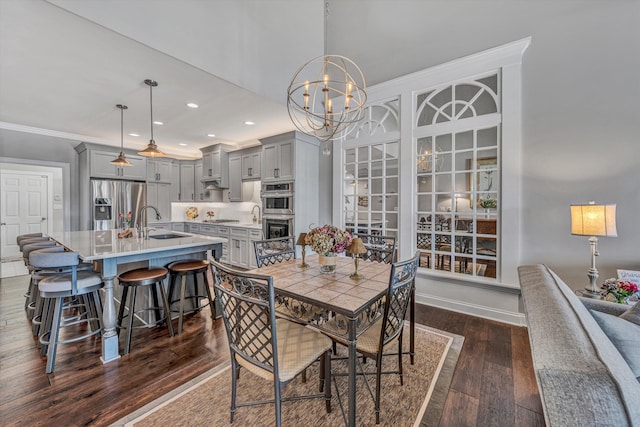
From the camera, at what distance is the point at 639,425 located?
0.66m

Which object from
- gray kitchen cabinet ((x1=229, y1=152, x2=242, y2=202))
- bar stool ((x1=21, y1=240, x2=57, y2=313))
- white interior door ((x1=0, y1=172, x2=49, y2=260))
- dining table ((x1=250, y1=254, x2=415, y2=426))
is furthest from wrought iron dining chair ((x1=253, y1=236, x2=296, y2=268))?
white interior door ((x1=0, y1=172, x2=49, y2=260))

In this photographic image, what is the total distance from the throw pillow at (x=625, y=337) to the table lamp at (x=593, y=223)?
997mm

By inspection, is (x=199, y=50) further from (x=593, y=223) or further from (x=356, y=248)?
(x=593, y=223)

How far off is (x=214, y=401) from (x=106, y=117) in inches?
183

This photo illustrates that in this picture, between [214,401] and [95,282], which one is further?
[95,282]

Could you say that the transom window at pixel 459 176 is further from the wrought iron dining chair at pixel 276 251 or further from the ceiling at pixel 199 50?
the wrought iron dining chair at pixel 276 251

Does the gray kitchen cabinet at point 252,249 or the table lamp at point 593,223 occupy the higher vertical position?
the table lamp at point 593,223

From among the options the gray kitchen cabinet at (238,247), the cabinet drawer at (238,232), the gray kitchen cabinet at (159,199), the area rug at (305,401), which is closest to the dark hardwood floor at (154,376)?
the area rug at (305,401)

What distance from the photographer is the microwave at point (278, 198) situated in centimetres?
458

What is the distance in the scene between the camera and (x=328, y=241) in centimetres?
193

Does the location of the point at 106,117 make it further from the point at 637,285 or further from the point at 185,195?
the point at 637,285

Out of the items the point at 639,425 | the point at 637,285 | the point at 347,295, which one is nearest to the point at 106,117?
the point at 347,295

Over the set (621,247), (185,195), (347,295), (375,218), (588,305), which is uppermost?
(185,195)

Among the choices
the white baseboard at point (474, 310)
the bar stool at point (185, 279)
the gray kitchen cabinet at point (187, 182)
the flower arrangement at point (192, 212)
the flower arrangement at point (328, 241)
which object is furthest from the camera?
the flower arrangement at point (192, 212)
